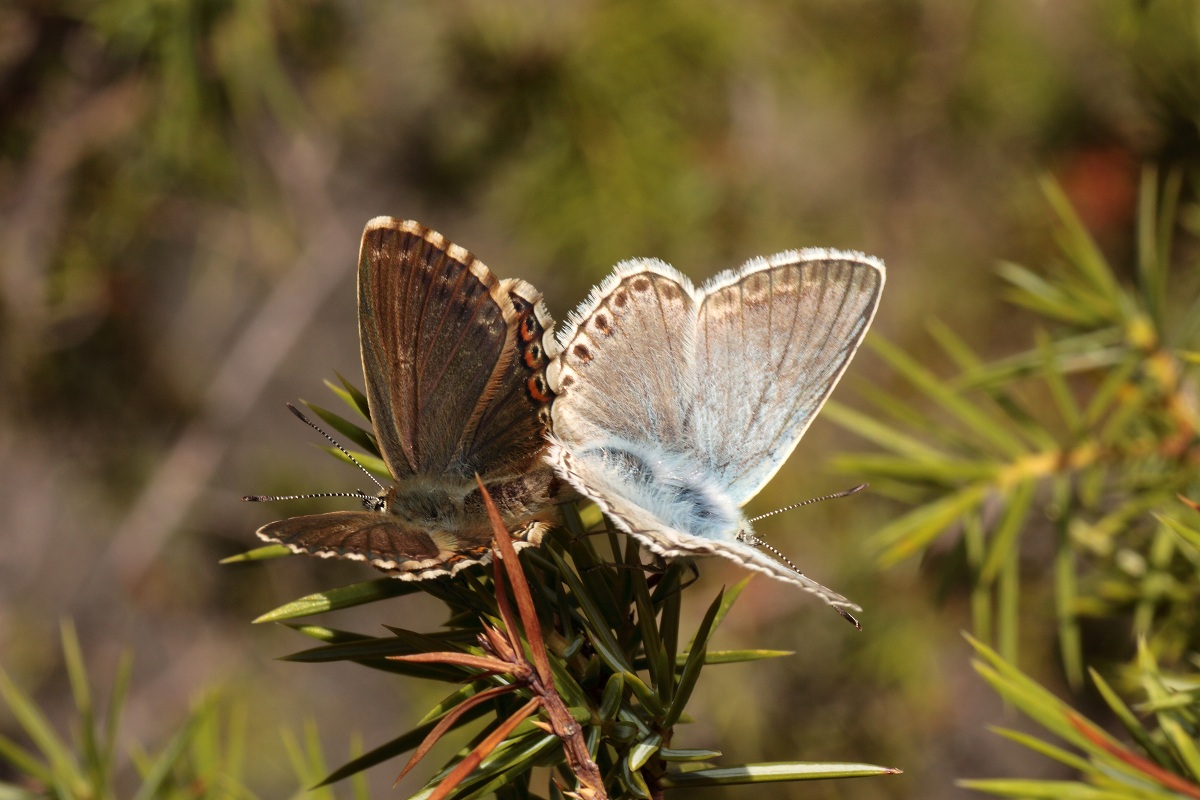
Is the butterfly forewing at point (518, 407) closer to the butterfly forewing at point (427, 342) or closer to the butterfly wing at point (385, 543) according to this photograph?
the butterfly forewing at point (427, 342)

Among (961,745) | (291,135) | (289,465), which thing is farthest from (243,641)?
(961,745)

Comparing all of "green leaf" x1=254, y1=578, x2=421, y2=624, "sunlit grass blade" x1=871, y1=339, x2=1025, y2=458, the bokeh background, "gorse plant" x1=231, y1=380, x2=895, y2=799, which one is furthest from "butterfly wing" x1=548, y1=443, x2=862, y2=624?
the bokeh background

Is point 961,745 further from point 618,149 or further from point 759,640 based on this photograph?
point 618,149

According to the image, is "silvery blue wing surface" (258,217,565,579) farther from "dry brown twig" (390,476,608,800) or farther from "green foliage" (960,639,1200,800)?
"green foliage" (960,639,1200,800)

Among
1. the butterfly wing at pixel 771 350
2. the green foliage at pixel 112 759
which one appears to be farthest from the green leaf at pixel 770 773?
the butterfly wing at pixel 771 350

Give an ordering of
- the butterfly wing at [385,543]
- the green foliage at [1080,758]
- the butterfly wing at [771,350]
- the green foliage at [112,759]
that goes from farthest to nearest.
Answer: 1. the butterfly wing at [771,350]
2. the green foliage at [112,759]
3. the butterfly wing at [385,543]
4. the green foliage at [1080,758]

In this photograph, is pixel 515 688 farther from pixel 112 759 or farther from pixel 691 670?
pixel 112 759
